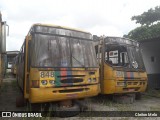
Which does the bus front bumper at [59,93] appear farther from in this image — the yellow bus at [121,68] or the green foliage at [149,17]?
the green foliage at [149,17]

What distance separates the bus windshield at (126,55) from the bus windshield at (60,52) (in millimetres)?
1779

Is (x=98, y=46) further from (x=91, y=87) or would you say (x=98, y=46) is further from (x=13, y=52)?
(x=13, y=52)

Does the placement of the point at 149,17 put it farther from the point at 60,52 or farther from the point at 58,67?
the point at 58,67

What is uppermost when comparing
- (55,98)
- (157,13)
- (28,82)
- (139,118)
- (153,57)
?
(157,13)

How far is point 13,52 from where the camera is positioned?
34.4 m

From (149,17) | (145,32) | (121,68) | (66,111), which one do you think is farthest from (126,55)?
(149,17)

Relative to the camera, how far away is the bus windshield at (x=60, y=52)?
610cm

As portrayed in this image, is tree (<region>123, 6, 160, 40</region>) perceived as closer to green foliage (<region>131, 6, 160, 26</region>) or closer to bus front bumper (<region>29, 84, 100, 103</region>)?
green foliage (<region>131, 6, 160, 26</region>)

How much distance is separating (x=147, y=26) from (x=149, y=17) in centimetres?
134

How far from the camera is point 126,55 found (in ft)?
29.4

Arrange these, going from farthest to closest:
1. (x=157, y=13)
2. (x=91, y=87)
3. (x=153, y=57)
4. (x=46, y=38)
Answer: (x=157, y=13) → (x=153, y=57) → (x=91, y=87) → (x=46, y=38)

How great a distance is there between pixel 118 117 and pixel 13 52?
99.4 ft

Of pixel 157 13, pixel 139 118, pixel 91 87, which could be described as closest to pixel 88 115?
pixel 91 87

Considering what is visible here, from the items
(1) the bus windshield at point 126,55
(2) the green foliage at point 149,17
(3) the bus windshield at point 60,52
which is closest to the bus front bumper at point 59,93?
(3) the bus windshield at point 60,52
